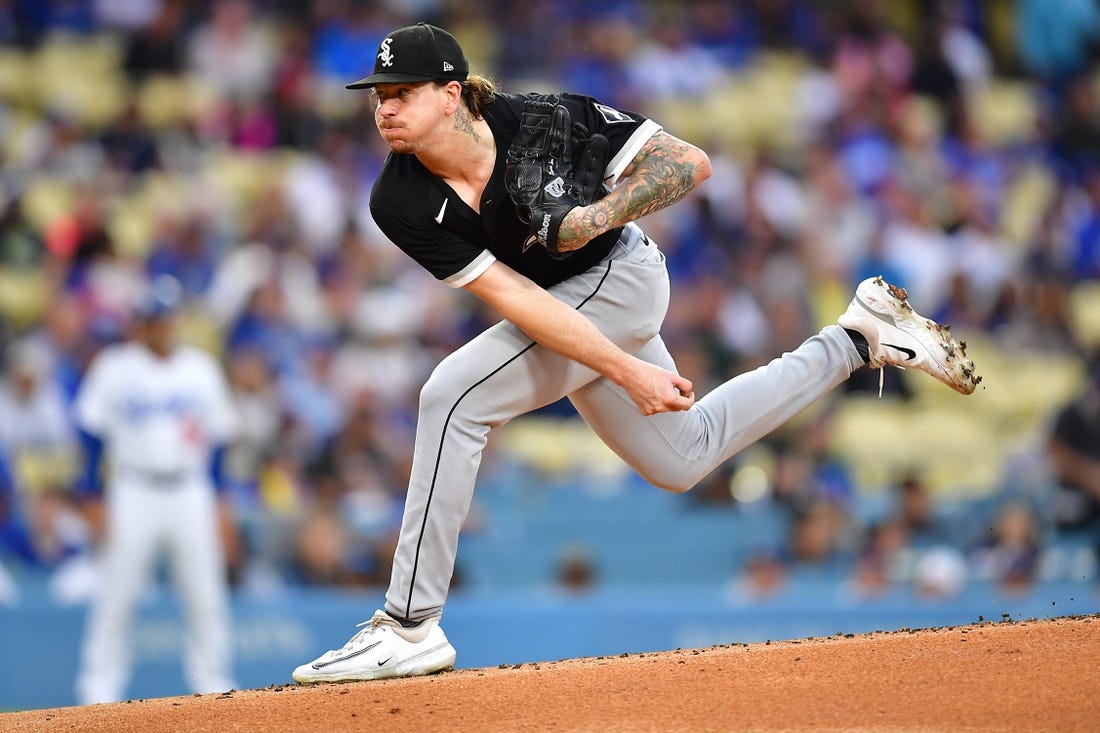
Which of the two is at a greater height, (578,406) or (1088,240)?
(1088,240)

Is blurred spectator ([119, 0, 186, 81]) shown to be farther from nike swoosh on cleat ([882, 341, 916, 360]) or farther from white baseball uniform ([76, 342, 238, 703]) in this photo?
nike swoosh on cleat ([882, 341, 916, 360])

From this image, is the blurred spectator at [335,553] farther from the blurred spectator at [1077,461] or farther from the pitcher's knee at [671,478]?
the pitcher's knee at [671,478]

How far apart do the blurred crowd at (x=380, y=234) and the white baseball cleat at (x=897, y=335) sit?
14.1 ft

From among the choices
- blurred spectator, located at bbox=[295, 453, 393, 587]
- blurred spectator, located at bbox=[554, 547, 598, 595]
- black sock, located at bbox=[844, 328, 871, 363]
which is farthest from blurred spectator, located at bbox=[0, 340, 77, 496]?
black sock, located at bbox=[844, 328, 871, 363]

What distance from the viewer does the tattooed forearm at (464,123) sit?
407cm

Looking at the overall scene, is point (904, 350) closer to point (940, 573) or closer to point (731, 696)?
point (731, 696)

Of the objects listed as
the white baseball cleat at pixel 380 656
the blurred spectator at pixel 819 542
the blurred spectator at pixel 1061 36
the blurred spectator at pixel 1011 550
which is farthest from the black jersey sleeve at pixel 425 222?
the blurred spectator at pixel 1061 36

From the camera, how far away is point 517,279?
163 inches

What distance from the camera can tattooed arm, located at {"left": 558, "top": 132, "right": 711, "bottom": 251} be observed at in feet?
13.0

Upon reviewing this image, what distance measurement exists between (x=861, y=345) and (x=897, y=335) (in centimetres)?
12

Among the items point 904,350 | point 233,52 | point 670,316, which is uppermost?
point 233,52

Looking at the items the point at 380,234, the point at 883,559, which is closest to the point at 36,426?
the point at 380,234

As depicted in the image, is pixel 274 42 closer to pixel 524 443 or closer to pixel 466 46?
pixel 466 46

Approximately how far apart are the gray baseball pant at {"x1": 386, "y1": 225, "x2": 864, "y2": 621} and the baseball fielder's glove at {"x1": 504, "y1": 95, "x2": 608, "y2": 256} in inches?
12.9
